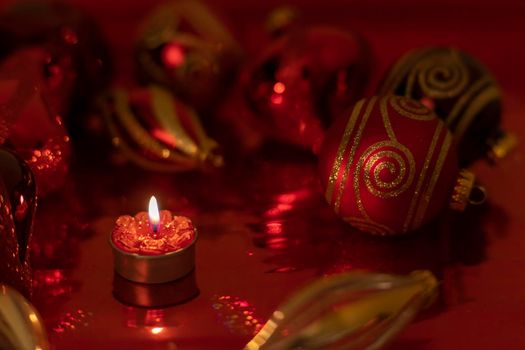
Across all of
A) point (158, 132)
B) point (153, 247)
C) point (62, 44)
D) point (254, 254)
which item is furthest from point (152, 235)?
point (62, 44)

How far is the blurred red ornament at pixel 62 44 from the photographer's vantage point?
1005 millimetres

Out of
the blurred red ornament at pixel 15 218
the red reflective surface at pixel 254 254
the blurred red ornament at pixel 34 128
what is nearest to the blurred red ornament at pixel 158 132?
the red reflective surface at pixel 254 254

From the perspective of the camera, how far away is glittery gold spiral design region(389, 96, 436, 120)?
2.74ft

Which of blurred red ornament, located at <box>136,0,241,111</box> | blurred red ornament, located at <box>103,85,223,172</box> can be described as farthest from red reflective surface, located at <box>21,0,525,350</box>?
blurred red ornament, located at <box>136,0,241,111</box>

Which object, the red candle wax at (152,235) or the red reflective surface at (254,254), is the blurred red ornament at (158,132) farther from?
the red candle wax at (152,235)

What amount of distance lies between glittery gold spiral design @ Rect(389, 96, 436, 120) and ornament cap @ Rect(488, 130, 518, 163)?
15cm

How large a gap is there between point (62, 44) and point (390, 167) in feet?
1.55

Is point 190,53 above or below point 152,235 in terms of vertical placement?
above

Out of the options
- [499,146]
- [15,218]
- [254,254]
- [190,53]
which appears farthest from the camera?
[190,53]

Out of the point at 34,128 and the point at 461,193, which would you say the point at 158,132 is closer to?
the point at 34,128

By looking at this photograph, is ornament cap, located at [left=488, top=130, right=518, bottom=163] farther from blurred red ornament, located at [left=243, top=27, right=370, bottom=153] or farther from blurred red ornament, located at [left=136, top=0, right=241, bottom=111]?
blurred red ornament, located at [left=136, top=0, right=241, bottom=111]

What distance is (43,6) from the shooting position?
1063mm

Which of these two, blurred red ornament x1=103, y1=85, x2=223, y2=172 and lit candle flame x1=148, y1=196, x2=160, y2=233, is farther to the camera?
blurred red ornament x1=103, y1=85, x2=223, y2=172

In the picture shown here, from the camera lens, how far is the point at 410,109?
842 millimetres
